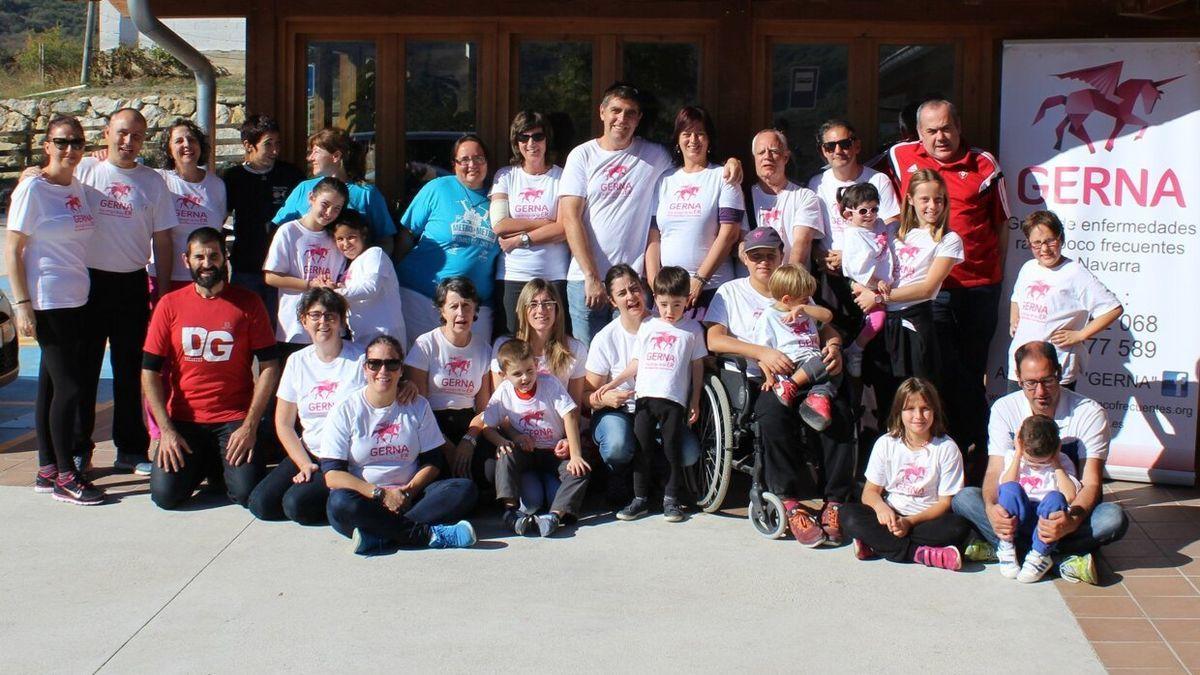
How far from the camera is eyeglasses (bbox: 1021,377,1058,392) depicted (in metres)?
5.22

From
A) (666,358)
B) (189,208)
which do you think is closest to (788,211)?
(666,358)

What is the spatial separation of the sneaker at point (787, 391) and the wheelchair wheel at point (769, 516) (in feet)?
1.30

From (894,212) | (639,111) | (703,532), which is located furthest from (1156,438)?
(639,111)

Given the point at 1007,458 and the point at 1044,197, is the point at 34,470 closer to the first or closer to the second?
the point at 1007,458

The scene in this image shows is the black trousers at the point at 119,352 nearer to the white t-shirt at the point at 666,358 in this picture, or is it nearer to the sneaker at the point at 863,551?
the white t-shirt at the point at 666,358

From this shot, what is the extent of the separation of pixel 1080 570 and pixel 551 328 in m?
2.46

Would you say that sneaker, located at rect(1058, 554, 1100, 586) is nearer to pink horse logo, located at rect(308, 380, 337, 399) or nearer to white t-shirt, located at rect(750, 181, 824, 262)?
white t-shirt, located at rect(750, 181, 824, 262)

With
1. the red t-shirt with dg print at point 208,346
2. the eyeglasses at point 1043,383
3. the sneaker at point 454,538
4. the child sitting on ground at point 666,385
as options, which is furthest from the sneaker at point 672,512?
the red t-shirt with dg print at point 208,346

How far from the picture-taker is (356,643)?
13.9 ft

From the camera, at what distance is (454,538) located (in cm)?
528

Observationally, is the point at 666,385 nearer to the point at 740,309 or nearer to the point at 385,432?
the point at 740,309

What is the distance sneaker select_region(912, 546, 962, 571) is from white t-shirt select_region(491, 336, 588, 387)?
1710 mm

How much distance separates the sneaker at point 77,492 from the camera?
588cm

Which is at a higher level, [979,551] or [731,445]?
[731,445]
